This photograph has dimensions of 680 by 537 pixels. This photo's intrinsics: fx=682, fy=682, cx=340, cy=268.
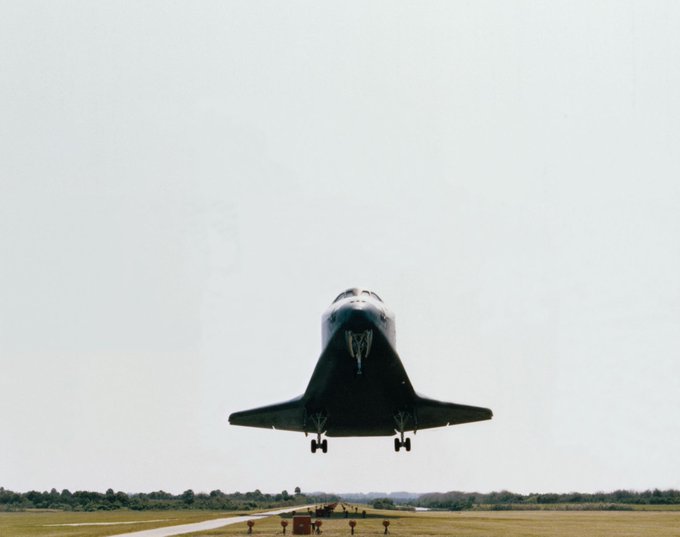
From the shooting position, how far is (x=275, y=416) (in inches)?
1455

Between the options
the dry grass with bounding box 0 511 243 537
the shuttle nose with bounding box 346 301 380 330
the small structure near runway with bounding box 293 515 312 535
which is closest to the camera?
the shuttle nose with bounding box 346 301 380 330

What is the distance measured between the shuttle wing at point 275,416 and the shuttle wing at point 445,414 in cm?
635

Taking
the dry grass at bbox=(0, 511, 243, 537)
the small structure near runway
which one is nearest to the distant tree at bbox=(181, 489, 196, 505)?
the dry grass at bbox=(0, 511, 243, 537)

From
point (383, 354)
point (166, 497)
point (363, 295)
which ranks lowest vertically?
point (166, 497)

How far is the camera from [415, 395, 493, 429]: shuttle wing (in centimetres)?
3415

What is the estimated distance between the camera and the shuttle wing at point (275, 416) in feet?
114

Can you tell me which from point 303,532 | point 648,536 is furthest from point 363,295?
point 648,536

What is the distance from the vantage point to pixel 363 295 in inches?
1063

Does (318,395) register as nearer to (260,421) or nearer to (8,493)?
(260,421)

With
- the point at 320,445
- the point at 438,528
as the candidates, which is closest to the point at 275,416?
the point at 320,445

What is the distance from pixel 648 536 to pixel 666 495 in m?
93.8

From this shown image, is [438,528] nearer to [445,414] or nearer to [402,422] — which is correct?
[445,414]

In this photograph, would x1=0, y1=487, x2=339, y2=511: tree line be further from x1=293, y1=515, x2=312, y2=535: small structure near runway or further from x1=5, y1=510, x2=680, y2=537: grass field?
x1=293, y1=515, x2=312, y2=535: small structure near runway

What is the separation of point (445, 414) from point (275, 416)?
30.2 ft
